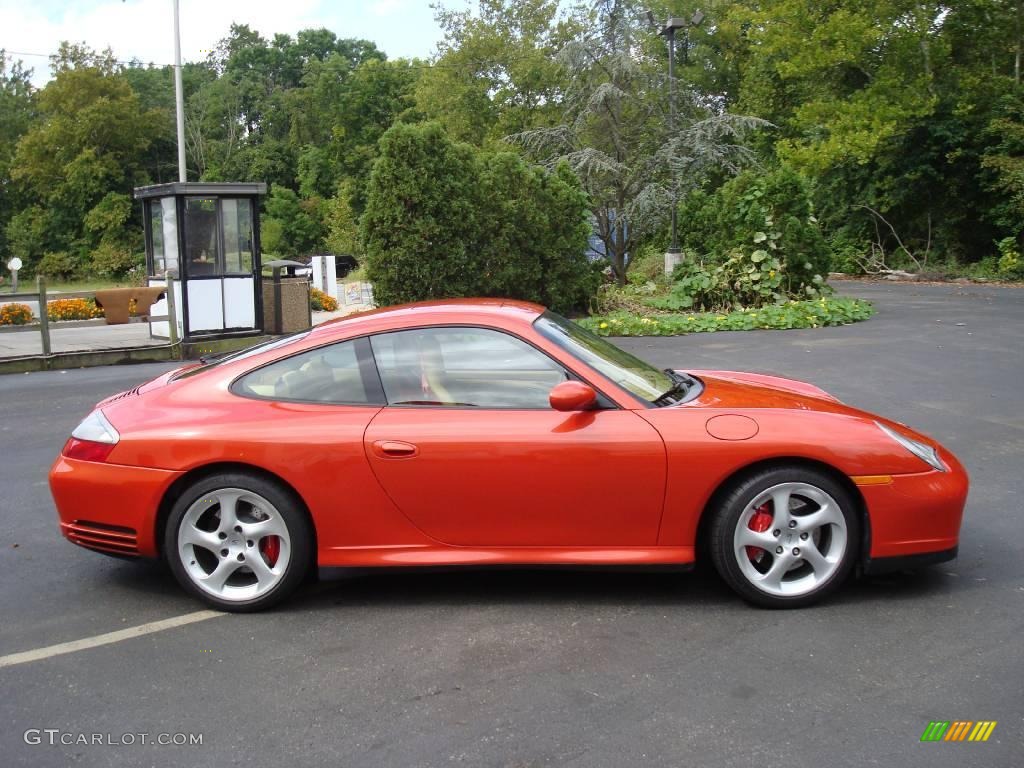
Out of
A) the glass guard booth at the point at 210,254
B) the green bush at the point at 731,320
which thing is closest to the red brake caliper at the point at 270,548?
the green bush at the point at 731,320

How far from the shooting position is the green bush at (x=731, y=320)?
52.5ft

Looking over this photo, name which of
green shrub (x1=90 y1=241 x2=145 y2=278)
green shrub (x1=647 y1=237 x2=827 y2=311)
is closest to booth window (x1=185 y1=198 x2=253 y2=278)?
green shrub (x1=647 y1=237 x2=827 y2=311)

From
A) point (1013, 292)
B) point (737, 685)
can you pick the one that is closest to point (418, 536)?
point (737, 685)

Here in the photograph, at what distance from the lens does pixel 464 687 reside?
3.66m

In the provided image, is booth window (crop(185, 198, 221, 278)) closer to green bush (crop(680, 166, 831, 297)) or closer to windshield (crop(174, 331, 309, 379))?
green bush (crop(680, 166, 831, 297))

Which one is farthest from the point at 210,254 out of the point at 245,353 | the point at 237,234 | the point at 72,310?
the point at 245,353

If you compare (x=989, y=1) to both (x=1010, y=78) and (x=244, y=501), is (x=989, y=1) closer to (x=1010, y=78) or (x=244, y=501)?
(x=1010, y=78)

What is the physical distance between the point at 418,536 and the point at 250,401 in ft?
3.18

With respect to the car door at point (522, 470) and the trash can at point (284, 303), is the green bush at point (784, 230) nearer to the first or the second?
the trash can at point (284, 303)

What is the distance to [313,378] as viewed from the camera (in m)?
4.58

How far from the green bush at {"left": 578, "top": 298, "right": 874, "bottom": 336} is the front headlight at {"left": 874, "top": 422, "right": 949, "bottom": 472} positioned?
37.2ft

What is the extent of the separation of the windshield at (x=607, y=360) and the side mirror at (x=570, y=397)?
27cm

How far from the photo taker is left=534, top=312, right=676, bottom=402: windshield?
180 inches

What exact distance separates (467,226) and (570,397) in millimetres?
13196
